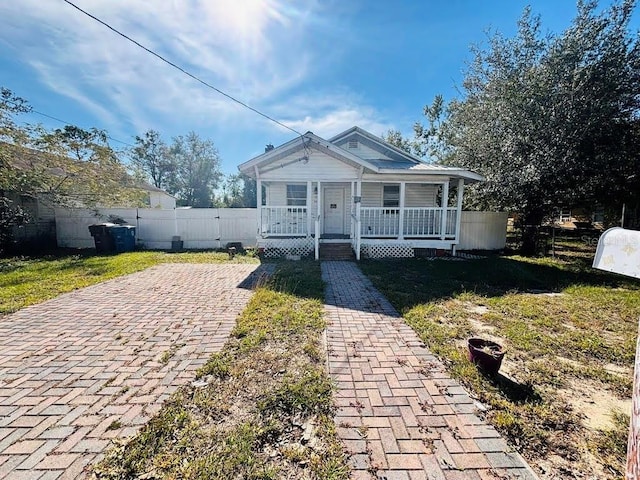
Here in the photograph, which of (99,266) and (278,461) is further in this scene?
(99,266)

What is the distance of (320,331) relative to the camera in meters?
4.41

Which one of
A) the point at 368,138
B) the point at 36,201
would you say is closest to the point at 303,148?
the point at 368,138

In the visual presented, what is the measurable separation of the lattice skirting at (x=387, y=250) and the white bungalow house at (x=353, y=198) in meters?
0.04

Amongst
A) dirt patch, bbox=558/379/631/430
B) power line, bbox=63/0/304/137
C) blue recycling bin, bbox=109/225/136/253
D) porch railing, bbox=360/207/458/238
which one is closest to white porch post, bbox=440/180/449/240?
porch railing, bbox=360/207/458/238

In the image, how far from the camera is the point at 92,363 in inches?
134

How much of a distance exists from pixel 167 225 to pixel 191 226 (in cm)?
114

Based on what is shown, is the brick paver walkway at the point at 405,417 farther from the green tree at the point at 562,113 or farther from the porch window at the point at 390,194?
the green tree at the point at 562,113

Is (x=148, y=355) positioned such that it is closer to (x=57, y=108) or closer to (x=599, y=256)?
(x=599, y=256)

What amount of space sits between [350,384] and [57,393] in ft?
9.94

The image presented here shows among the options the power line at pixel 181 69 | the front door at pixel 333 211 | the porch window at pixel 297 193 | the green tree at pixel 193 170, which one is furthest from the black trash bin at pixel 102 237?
the green tree at pixel 193 170

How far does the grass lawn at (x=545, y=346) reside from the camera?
231 centimetres

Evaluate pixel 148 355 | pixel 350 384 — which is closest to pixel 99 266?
pixel 148 355

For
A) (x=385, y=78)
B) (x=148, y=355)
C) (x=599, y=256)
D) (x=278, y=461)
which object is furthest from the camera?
(x=385, y=78)

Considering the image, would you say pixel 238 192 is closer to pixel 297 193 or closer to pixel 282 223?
pixel 297 193
